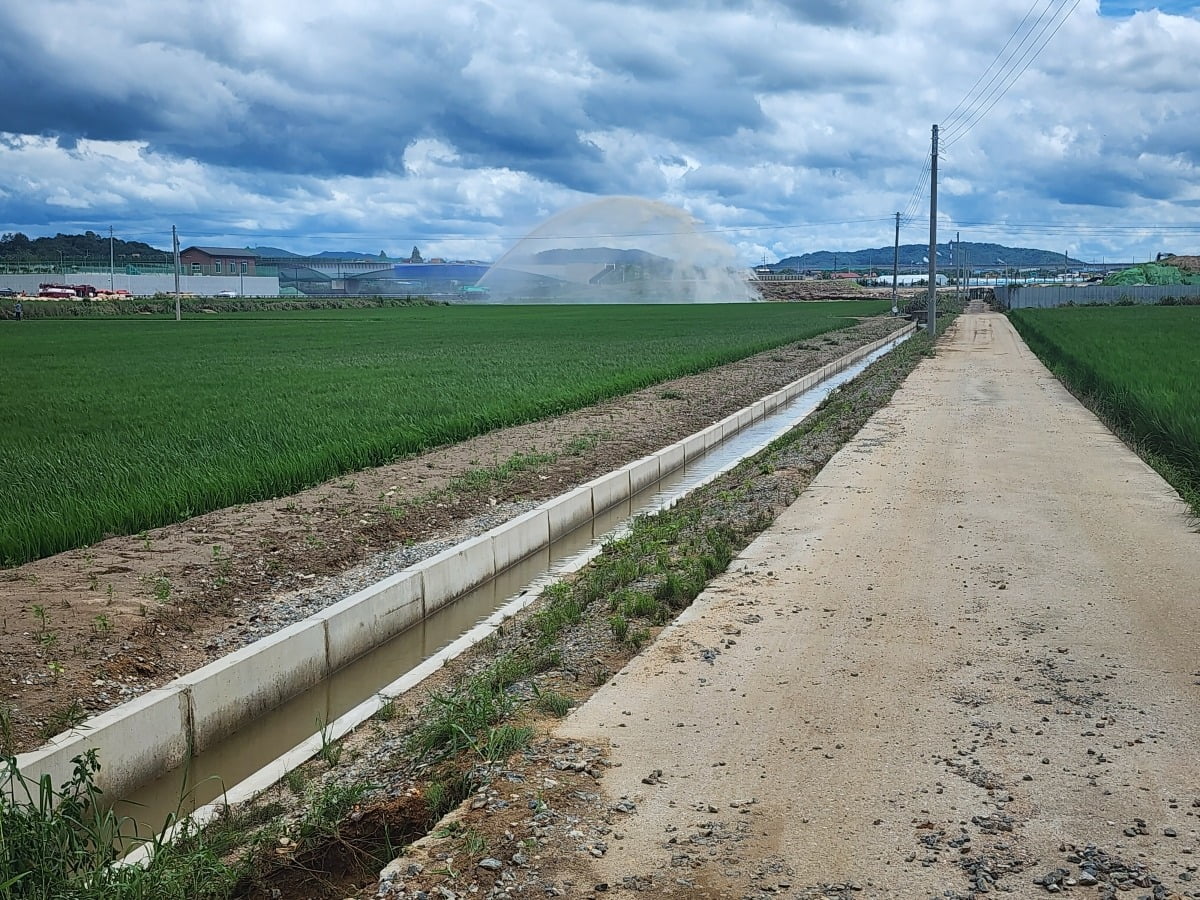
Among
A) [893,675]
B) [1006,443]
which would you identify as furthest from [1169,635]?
[1006,443]

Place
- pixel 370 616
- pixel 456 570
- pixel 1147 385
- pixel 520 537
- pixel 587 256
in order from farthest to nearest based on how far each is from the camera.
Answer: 1. pixel 587 256
2. pixel 1147 385
3. pixel 520 537
4. pixel 456 570
5. pixel 370 616

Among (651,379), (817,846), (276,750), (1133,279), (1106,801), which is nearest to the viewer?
(817,846)

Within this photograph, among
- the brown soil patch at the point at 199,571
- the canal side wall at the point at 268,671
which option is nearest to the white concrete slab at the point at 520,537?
the canal side wall at the point at 268,671

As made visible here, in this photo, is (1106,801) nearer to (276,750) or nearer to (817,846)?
(817,846)

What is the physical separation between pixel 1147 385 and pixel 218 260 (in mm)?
132979

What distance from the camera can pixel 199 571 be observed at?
27.3 ft

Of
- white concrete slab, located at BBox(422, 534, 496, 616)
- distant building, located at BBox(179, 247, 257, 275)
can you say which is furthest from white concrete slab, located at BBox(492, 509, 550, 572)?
distant building, located at BBox(179, 247, 257, 275)

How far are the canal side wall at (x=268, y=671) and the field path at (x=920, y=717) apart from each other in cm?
228

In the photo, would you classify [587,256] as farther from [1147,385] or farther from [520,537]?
[520,537]

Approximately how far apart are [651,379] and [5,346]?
23922mm

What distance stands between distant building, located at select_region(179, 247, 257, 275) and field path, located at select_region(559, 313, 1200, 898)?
13047cm

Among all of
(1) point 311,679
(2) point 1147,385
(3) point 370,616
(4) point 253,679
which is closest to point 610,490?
(3) point 370,616

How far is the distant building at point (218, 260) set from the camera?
5241 inches

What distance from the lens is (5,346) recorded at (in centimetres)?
3694
